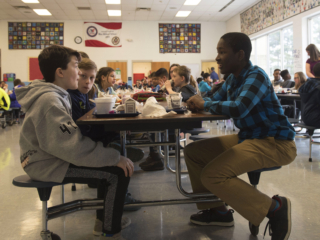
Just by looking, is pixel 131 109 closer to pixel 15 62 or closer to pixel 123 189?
pixel 123 189

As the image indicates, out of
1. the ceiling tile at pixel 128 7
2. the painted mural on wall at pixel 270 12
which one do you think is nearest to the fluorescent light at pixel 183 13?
the ceiling tile at pixel 128 7

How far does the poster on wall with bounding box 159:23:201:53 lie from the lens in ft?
38.4

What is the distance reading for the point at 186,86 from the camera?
287 centimetres

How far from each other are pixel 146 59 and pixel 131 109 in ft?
35.1

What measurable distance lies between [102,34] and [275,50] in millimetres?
6727

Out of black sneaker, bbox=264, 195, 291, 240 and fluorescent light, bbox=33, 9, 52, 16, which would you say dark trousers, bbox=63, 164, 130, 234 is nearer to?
black sneaker, bbox=264, 195, 291, 240

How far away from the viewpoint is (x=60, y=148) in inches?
44.6

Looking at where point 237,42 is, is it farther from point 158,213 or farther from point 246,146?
Result: point 158,213

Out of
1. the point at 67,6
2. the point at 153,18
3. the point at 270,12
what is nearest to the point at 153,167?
the point at 270,12

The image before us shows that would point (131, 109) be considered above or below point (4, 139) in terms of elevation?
above

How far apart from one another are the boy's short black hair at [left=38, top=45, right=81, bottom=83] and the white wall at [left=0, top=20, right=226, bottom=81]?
1050 centimetres

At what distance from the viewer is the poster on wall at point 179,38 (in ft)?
38.4

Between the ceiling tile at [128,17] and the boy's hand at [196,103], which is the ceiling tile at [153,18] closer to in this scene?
the ceiling tile at [128,17]

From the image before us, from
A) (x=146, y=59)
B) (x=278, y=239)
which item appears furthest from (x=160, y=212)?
(x=146, y=59)
